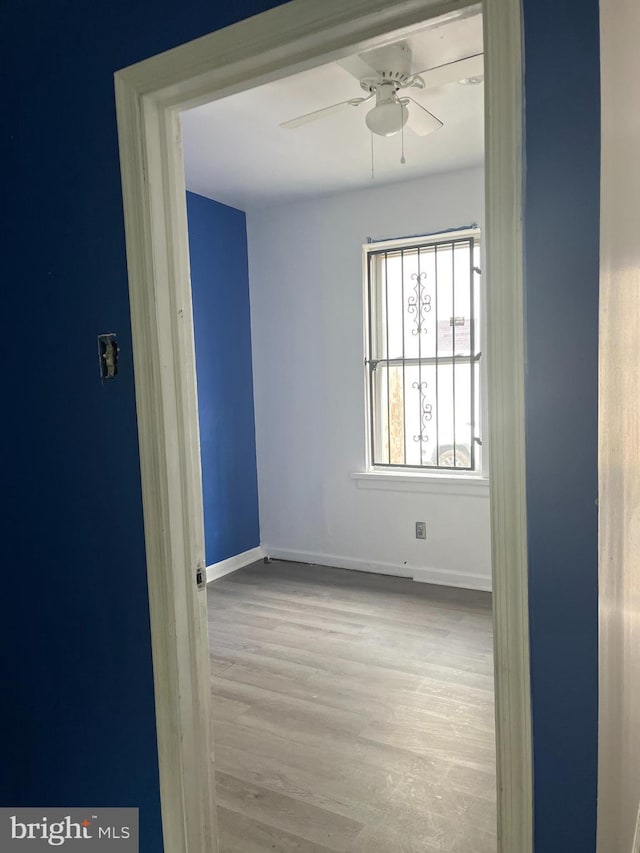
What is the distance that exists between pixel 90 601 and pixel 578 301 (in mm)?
1338

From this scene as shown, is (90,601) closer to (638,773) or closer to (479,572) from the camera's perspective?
(638,773)

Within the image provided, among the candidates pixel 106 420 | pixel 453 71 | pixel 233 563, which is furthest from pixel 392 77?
pixel 233 563

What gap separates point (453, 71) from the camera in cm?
232

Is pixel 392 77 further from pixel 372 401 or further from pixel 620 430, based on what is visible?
pixel 372 401

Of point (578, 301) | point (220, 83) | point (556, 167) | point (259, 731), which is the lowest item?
point (259, 731)

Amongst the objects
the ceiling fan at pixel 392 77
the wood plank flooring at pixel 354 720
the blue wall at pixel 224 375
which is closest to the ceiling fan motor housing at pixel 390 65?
the ceiling fan at pixel 392 77

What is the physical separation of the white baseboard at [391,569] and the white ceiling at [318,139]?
8.57 feet

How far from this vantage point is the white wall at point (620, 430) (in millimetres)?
795

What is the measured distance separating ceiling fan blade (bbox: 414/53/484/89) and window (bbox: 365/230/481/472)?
151cm

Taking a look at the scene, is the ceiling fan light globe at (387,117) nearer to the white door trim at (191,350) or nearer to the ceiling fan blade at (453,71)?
the ceiling fan blade at (453,71)

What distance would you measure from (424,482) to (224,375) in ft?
5.33

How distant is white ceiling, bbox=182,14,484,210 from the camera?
2.43 m

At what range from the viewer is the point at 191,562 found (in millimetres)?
1411

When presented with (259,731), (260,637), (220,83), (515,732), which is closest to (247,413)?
(260,637)
